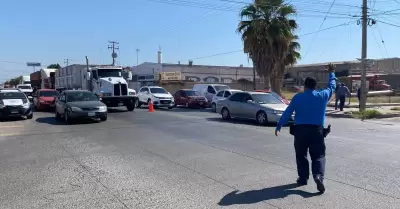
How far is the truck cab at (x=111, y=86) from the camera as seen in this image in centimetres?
2405

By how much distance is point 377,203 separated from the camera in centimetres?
543

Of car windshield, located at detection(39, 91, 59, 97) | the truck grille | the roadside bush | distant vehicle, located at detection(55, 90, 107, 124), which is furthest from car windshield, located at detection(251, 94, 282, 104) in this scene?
car windshield, located at detection(39, 91, 59, 97)

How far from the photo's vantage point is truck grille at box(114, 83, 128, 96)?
24.2m

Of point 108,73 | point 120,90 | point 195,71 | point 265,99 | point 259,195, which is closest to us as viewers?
point 259,195

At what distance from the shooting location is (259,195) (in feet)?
19.3

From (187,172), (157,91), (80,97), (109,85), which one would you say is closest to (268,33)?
(157,91)

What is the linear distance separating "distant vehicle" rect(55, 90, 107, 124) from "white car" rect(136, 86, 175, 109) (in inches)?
345

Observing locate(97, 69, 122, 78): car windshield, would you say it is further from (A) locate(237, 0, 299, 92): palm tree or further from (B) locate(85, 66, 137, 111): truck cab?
(A) locate(237, 0, 299, 92): palm tree

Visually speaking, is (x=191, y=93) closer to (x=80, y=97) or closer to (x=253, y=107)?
(x=80, y=97)

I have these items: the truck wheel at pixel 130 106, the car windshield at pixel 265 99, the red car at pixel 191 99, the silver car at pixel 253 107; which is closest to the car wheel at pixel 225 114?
the silver car at pixel 253 107

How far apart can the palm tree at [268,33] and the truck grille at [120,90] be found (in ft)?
30.0

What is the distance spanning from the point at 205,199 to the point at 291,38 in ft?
78.4

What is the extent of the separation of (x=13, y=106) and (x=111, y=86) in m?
6.08

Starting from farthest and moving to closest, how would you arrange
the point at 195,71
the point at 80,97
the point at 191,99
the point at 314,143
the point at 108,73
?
1. the point at 195,71
2. the point at 191,99
3. the point at 108,73
4. the point at 80,97
5. the point at 314,143
